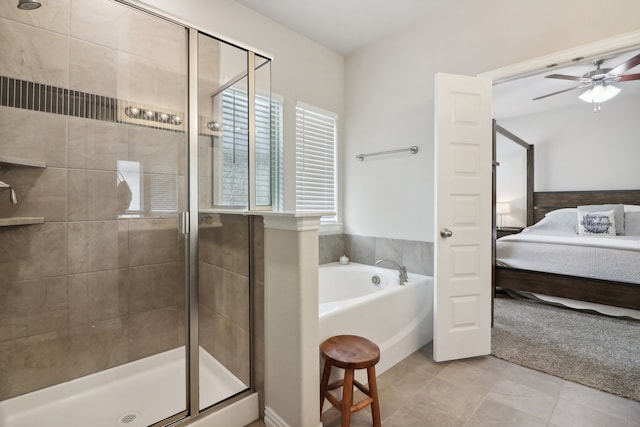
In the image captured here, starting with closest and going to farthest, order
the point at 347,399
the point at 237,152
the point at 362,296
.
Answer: the point at 347,399 < the point at 237,152 < the point at 362,296

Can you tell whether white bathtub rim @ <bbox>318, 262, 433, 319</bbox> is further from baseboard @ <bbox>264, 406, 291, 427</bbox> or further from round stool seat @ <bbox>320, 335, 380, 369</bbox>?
baseboard @ <bbox>264, 406, 291, 427</bbox>

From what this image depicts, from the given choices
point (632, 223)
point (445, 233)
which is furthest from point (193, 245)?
point (632, 223)

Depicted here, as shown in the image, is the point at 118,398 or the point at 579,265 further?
the point at 579,265

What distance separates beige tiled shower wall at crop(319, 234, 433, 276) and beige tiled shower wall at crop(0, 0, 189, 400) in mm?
1670

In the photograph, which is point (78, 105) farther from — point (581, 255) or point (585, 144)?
point (585, 144)

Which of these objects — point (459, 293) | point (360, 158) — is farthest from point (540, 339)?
point (360, 158)

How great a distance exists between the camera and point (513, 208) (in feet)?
17.6

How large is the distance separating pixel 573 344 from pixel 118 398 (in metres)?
3.31

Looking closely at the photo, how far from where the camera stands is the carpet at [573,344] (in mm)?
1982

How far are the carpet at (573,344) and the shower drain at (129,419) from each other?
95.0 inches

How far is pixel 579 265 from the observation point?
3.19 meters

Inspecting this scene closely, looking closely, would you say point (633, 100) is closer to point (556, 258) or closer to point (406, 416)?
point (556, 258)

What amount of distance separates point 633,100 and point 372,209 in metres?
4.38

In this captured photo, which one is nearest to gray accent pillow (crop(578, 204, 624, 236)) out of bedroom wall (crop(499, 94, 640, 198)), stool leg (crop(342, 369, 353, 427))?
bedroom wall (crop(499, 94, 640, 198))
